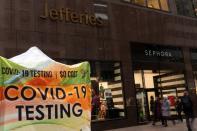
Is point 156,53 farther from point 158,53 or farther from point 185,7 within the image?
point 185,7

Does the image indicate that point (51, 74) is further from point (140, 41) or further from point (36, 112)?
point (140, 41)

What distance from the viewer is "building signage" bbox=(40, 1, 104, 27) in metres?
17.5

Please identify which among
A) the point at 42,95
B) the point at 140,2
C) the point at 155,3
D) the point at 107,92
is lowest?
the point at 42,95

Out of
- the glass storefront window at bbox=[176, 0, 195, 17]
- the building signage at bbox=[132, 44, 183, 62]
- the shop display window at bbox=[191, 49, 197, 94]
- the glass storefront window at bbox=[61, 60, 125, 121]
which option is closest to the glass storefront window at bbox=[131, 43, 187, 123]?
the building signage at bbox=[132, 44, 183, 62]

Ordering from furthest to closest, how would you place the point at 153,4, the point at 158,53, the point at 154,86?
the point at 153,4 → the point at 154,86 → the point at 158,53

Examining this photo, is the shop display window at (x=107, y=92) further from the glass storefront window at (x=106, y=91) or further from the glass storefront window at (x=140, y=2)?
the glass storefront window at (x=140, y=2)

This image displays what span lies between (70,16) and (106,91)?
4.26 metres

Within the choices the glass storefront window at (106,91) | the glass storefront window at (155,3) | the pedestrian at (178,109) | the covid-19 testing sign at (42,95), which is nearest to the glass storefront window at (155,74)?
the pedestrian at (178,109)

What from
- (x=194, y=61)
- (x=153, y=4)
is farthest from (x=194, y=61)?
(x=153, y=4)

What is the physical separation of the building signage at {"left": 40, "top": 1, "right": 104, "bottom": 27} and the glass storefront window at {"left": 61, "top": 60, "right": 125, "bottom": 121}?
2083 millimetres

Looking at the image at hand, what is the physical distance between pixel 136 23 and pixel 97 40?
3.41 meters

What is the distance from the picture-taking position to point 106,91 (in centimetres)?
1900

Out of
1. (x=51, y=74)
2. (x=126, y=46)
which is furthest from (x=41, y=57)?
(x=126, y=46)

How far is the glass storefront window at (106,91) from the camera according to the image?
18375 mm
